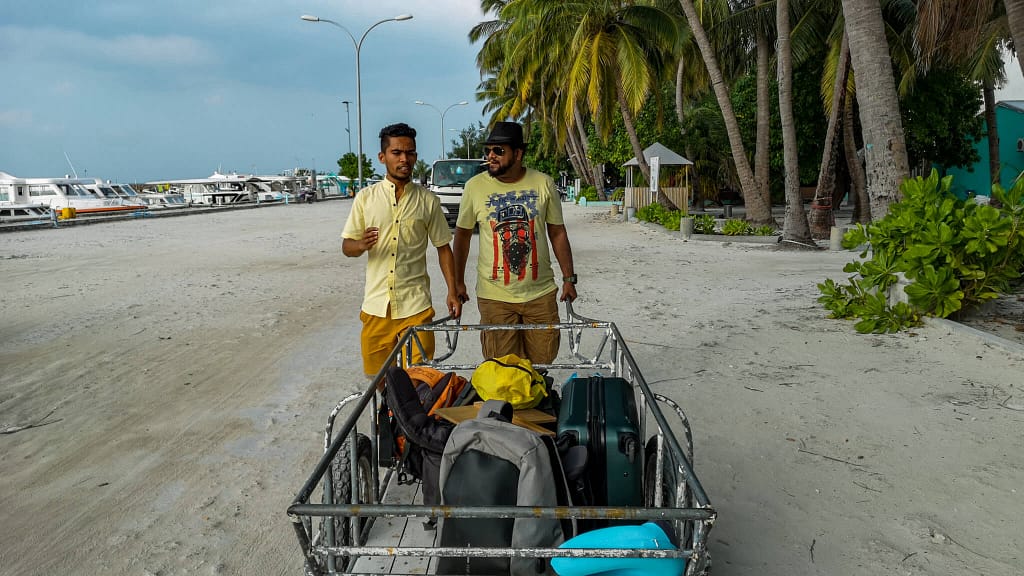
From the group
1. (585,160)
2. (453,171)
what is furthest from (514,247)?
(585,160)

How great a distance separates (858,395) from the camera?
4.99 metres

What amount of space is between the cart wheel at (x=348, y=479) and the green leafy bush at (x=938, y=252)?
5.42 meters

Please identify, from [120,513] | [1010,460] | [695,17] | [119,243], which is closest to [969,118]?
[695,17]

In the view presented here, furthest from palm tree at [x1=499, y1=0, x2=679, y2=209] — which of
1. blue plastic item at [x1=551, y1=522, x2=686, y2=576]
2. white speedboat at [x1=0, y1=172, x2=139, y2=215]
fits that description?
white speedboat at [x1=0, y1=172, x2=139, y2=215]

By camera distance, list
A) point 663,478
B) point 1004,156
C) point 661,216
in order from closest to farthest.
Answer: point 663,478
point 661,216
point 1004,156

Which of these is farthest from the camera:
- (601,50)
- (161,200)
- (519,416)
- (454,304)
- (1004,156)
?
(161,200)

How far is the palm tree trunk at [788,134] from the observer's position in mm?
14625

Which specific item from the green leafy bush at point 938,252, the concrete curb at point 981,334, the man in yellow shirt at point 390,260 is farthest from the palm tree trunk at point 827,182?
the man in yellow shirt at point 390,260

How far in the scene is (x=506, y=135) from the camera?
3.82m

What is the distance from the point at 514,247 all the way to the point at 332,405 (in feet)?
5.97

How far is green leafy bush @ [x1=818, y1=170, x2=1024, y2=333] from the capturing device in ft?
19.8

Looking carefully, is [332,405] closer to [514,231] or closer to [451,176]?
[514,231]

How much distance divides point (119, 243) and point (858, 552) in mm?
18207

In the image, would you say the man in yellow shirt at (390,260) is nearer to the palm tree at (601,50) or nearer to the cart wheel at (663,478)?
the cart wheel at (663,478)
